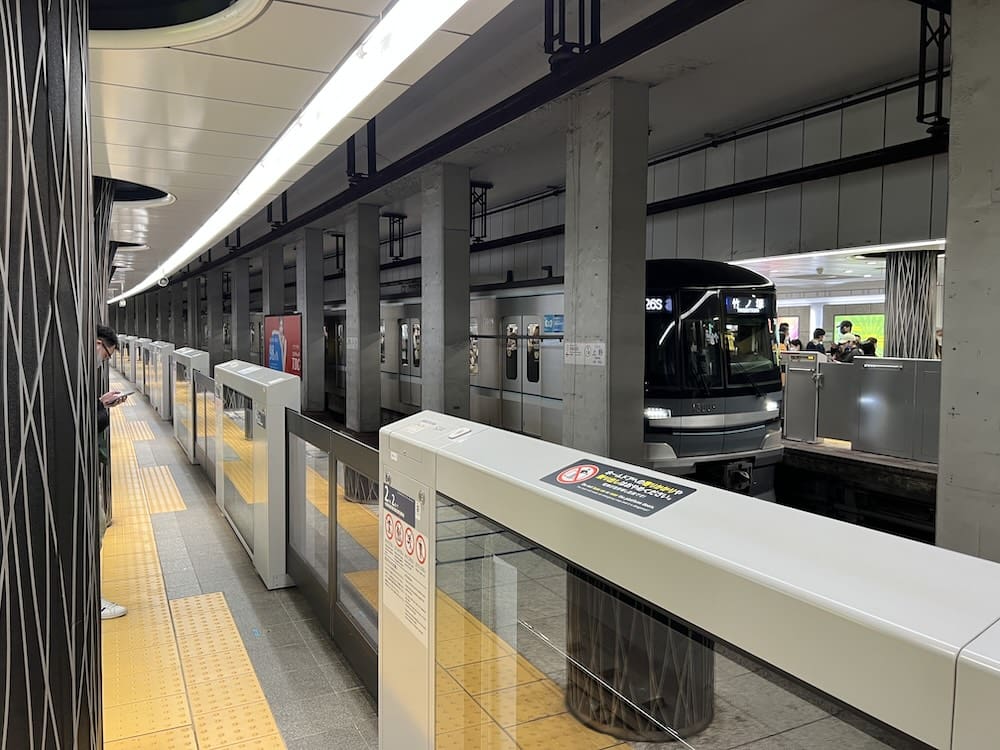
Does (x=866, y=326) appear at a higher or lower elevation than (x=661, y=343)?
higher

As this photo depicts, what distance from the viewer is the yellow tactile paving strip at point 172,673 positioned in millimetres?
3344

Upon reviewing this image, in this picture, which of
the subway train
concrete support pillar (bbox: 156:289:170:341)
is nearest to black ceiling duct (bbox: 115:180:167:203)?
the subway train

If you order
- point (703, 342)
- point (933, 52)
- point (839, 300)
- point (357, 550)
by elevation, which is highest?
point (933, 52)

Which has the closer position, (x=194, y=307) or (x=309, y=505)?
(x=309, y=505)

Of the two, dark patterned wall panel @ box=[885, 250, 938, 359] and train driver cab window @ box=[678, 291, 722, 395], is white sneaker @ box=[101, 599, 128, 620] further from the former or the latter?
dark patterned wall panel @ box=[885, 250, 938, 359]

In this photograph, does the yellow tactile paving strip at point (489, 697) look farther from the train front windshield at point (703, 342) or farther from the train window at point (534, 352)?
the train window at point (534, 352)

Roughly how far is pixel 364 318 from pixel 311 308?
9.63 feet

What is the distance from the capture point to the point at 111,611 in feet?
15.5

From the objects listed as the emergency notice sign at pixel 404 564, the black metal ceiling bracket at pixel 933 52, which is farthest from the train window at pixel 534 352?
the emergency notice sign at pixel 404 564

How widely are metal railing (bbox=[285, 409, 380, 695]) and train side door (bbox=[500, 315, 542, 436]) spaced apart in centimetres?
584

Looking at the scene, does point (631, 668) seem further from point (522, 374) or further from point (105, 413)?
point (522, 374)

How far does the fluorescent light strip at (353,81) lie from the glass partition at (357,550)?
201 cm

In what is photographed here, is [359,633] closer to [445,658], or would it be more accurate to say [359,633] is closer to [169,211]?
[445,658]

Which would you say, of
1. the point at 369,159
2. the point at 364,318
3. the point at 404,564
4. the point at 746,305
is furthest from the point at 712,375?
the point at 364,318
